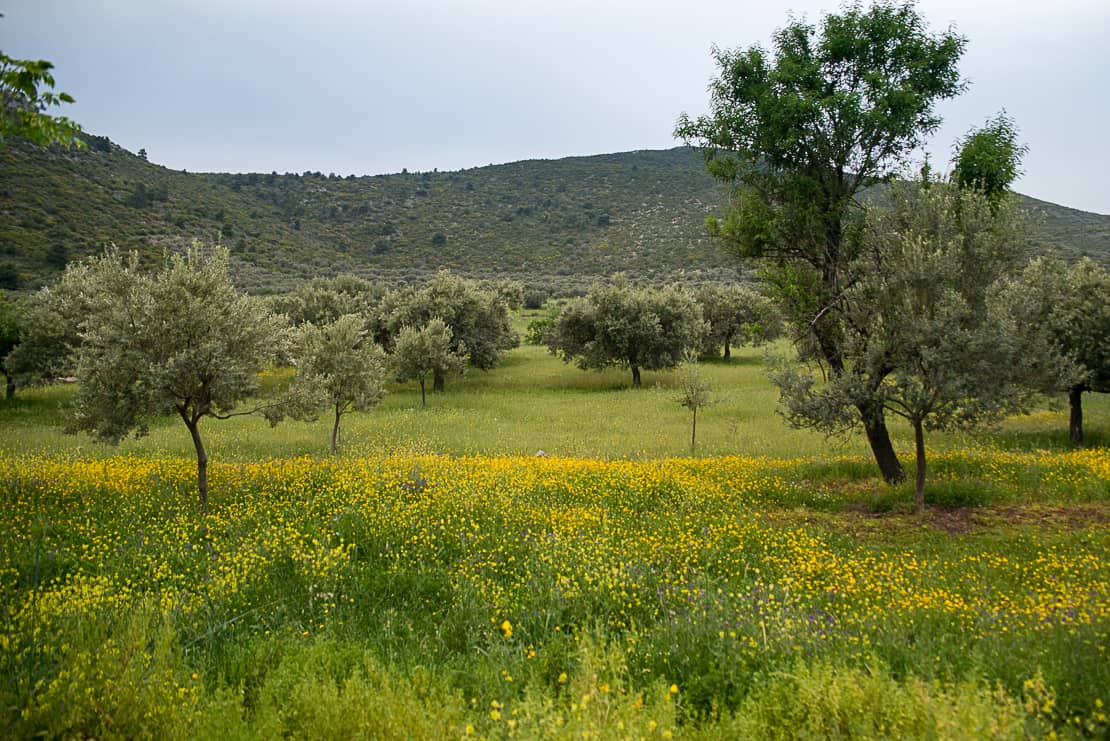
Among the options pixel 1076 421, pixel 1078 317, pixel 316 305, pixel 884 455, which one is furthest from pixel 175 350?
pixel 316 305

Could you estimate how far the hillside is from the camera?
59.4m

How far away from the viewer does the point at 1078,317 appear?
18.8 meters

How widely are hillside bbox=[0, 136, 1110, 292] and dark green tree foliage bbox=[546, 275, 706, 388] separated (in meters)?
21.6

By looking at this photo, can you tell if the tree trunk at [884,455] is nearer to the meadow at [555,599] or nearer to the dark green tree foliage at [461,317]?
the meadow at [555,599]

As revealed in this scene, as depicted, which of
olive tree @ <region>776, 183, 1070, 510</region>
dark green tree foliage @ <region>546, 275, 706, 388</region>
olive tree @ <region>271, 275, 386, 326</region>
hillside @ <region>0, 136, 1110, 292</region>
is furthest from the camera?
hillside @ <region>0, 136, 1110, 292</region>

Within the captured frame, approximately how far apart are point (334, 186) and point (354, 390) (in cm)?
10332

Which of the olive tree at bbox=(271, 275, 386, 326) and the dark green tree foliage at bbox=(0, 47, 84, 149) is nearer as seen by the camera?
the dark green tree foliage at bbox=(0, 47, 84, 149)

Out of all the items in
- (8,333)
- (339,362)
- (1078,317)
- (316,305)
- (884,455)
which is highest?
(316,305)

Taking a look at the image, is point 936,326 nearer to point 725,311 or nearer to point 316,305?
point 725,311

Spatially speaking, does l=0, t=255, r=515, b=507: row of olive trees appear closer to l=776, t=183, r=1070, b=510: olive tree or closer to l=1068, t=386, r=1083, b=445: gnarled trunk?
l=776, t=183, r=1070, b=510: olive tree

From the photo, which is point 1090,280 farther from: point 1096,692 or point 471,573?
point 471,573

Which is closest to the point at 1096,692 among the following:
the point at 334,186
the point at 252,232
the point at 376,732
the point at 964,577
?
the point at 964,577

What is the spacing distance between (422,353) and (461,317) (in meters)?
7.69

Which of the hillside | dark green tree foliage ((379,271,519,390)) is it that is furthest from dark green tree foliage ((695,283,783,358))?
dark green tree foliage ((379,271,519,390))
